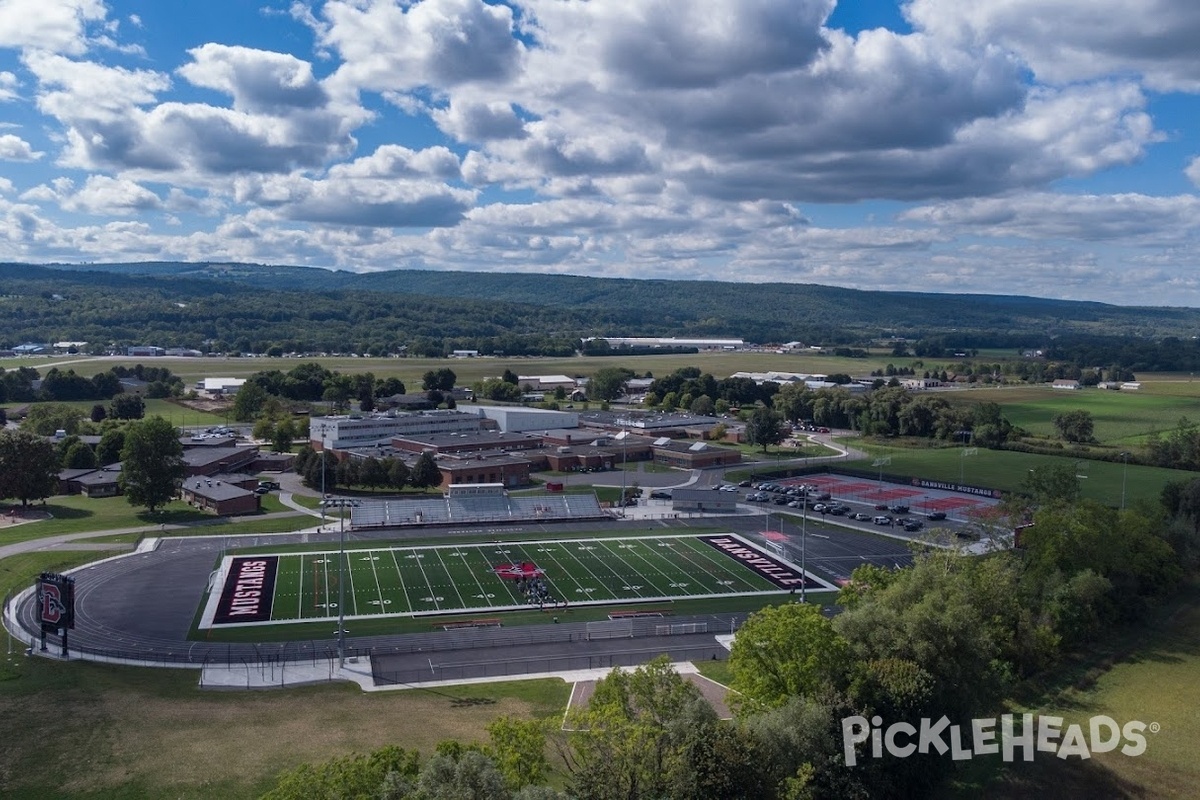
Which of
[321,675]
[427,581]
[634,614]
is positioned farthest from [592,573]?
[321,675]

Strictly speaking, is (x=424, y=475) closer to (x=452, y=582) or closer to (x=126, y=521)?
(x=126, y=521)

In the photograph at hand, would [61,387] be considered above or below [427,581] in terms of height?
above

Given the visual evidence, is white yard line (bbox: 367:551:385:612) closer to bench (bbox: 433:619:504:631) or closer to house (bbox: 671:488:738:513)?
bench (bbox: 433:619:504:631)

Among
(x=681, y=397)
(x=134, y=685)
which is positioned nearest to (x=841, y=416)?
(x=681, y=397)

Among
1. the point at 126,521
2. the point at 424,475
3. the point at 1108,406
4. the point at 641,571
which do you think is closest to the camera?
the point at 641,571

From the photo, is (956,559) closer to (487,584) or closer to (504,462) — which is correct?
(487,584)
